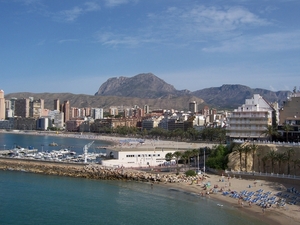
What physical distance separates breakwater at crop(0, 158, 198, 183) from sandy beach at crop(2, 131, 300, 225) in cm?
145

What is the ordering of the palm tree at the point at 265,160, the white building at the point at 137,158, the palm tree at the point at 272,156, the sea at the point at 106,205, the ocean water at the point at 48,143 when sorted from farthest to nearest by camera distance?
the ocean water at the point at 48,143 → the white building at the point at 137,158 → the palm tree at the point at 265,160 → the palm tree at the point at 272,156 → the sea at the point at 106,205

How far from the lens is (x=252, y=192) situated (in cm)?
3284

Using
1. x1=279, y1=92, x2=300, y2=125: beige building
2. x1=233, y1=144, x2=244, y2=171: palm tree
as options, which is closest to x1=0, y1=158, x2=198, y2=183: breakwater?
x1=233, y1=144, x2=244, y2=171: palm tree

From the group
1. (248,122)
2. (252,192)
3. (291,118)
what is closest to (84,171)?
(248,122)

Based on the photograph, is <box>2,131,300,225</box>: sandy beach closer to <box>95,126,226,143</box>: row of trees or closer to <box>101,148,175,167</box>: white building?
<box>101,148,175,167</box>: white building

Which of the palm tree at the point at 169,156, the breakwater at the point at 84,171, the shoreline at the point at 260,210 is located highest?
the palm tree at the point at 169,156

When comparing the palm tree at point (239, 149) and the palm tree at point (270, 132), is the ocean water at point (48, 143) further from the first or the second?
the palm tree at point (239, 149)

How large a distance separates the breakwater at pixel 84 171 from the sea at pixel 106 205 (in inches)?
63.4

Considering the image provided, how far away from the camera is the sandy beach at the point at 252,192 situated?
2798 cm

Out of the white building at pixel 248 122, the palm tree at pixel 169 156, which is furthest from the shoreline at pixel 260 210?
the palm tree at pixel 169 156

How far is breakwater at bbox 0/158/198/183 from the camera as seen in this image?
1619 inches

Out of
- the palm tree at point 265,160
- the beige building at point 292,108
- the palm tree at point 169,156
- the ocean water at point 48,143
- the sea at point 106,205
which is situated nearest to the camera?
the sea at point 106,205

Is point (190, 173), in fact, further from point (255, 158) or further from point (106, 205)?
point (106, 205)

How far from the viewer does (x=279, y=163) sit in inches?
1462
